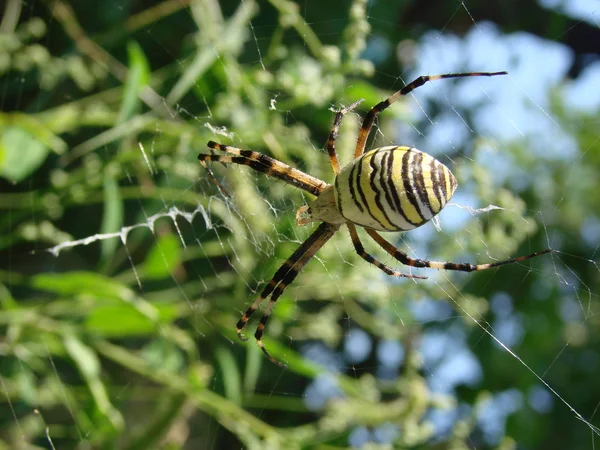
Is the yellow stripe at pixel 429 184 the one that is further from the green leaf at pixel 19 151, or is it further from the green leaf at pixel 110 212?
the green leaf at pixel 19 151

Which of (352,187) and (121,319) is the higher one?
(352,187)

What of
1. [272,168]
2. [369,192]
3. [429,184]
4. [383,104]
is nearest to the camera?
[429,184]

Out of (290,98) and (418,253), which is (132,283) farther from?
(418,253)

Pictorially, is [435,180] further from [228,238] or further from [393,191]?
[228,238]

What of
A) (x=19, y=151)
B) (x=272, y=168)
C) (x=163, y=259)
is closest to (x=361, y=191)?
(x=272, y=168)

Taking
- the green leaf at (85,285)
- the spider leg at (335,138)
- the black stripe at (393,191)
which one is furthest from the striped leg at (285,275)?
the black stripe at (393,191)

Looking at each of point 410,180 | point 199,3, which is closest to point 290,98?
point 199,3

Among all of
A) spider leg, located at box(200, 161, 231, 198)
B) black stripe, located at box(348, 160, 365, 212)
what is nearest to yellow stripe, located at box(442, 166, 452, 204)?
black stripe, located at box(348, 160, 365, 212)
